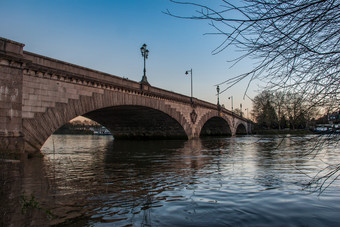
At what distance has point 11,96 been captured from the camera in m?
11.4

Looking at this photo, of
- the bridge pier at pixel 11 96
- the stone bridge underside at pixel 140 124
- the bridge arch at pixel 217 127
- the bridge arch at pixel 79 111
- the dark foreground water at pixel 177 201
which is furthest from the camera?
the bridge arch at pixel 217 127

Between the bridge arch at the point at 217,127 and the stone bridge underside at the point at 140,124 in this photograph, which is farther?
the bridge arch at the point at 217,127

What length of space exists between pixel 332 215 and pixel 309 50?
272 centimetres

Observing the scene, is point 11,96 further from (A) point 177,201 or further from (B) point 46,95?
(A) point 177,201

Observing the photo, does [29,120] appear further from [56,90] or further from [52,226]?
[52,226]

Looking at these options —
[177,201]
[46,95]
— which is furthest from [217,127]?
[177,201]

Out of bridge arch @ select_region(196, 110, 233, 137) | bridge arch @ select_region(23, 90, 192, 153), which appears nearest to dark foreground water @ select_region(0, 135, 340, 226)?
bridge arch @ select_region(23, 90, 192, 153)

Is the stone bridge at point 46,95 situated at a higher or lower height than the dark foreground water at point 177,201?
higher

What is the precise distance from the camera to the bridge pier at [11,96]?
35.8 feet

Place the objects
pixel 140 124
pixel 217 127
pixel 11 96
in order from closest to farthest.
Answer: pixel 11 96 → pixel 140 124 → pixel 217 127

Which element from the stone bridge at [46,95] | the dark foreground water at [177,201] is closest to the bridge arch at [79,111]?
the stone bridge at [46,95]

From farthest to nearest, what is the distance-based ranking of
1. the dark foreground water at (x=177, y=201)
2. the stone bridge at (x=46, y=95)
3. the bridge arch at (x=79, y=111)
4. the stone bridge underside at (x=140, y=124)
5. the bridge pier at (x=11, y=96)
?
the stone bridge underside at (x=140, y=124), the bridge arch at (x=79, y=111), the stone bridge at (x=46, y=95), the bridge pier at (x=11, y=96), the dark foreground water at (x=177, y=201)

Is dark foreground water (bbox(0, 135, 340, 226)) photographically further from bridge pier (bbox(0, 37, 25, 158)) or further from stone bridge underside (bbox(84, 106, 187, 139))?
stone bridge underside (bbox(84, 106, 187, 139))

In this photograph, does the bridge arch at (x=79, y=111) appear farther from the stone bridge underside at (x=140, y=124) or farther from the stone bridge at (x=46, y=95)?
the stone bridge underside at (x=140, y=124)
